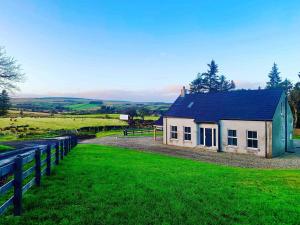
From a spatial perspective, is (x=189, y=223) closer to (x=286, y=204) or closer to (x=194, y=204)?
(x=194, y=204)


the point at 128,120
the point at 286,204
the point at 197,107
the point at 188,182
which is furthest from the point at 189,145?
the point at 128,120

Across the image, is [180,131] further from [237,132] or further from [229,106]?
[237,132]

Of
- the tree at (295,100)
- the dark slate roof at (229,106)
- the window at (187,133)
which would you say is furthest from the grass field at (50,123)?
the tree at (295,100)

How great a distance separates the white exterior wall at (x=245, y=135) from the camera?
25.6 meters

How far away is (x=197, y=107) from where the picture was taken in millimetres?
34219

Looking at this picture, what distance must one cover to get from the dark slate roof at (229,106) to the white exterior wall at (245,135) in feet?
1.78

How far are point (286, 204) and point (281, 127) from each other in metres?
22.3

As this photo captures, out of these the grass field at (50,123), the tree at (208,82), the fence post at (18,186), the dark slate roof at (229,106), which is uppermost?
the tree at (208,82)

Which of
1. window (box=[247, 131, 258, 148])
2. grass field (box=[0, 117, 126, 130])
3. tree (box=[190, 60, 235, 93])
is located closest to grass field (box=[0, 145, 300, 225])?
window (box=[247, 131, 258, 148])

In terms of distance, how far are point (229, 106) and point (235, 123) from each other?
3.12 m

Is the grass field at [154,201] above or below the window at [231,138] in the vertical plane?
above

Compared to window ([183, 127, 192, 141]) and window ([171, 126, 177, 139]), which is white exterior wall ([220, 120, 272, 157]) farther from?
window ([171, 126, 177, 139])

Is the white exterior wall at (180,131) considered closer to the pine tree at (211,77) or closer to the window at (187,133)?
the window at (187,133)

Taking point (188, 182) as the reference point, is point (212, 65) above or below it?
above
